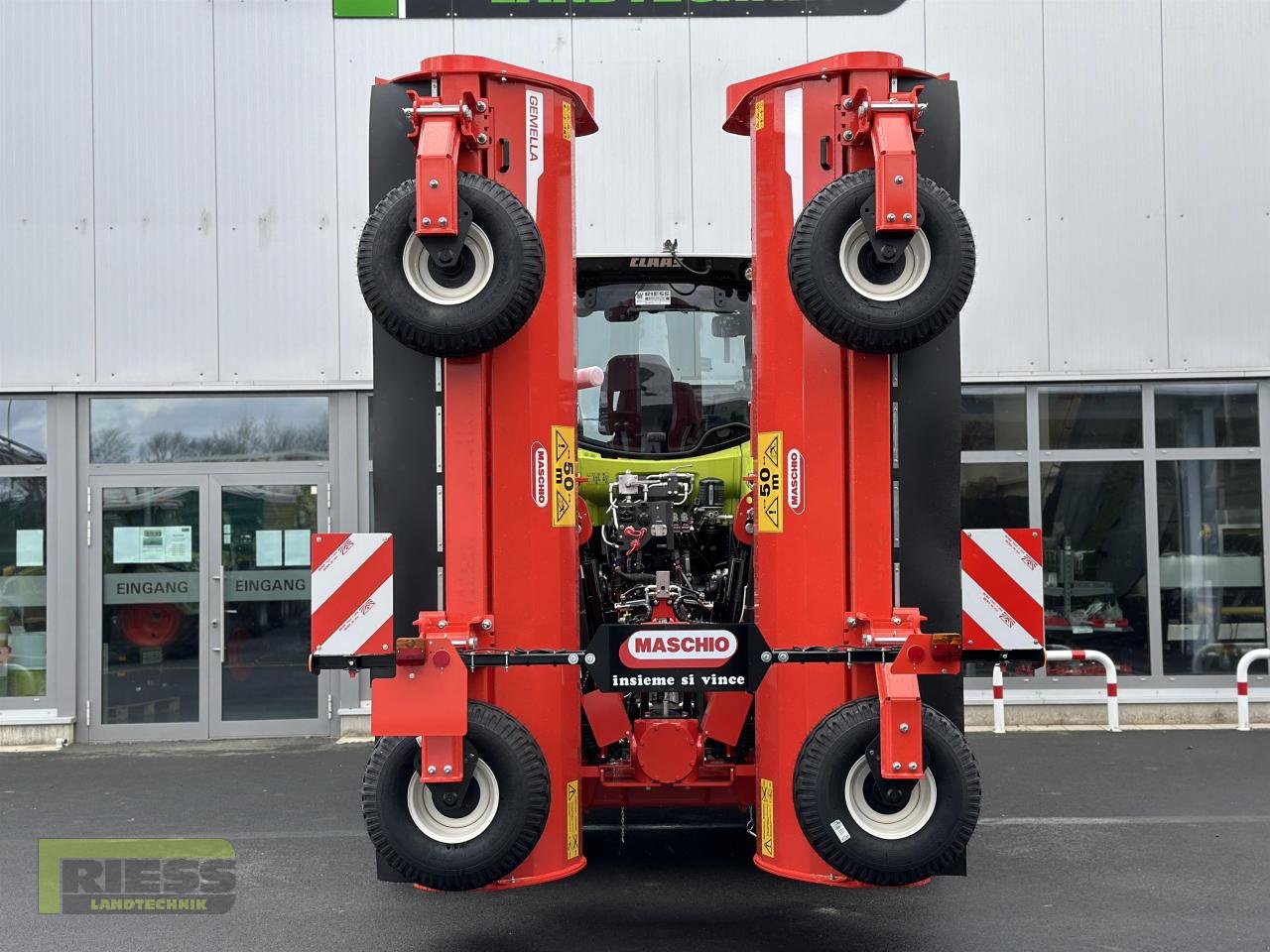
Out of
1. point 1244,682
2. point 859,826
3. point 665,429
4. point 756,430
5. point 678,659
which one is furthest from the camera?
point 1244,682

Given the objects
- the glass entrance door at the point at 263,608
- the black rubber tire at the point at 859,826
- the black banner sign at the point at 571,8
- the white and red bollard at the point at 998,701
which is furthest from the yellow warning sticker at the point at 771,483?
the black banner sign at the point at 571,8

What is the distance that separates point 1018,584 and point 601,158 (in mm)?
7098

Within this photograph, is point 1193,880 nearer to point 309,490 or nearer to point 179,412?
point 309,490

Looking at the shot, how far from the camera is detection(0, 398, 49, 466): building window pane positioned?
10.3 meters

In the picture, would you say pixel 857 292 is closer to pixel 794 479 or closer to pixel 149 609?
pixel 794 479

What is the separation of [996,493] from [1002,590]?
6.40 metres

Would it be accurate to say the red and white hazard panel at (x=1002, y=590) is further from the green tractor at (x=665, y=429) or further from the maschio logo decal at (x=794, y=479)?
the green tractor at (x=665, y=429)

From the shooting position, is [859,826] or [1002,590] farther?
[1002,590]

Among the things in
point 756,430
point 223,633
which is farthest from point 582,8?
point 756,430

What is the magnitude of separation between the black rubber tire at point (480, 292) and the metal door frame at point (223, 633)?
6.52 m

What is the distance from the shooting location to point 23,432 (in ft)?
33.8

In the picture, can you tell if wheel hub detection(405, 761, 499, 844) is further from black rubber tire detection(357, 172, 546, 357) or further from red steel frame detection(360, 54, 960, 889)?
black rubber tire detection(357, 172, 546, 357)

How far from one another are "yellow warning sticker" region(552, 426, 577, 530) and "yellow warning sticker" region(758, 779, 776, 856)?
122 centimetres

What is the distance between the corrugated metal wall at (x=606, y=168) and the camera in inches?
403
